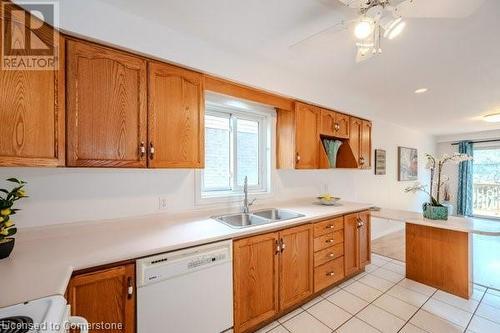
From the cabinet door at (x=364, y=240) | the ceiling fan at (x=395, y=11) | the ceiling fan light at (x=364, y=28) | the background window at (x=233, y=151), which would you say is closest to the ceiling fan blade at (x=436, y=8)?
the ceiling fan at (x=395, y=11)

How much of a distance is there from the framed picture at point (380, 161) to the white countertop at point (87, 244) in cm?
305

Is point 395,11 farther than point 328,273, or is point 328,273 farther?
point 328,273

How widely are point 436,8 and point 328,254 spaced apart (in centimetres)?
208

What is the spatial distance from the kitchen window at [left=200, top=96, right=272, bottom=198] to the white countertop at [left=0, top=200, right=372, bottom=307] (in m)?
0.51

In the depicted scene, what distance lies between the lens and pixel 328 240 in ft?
7.44

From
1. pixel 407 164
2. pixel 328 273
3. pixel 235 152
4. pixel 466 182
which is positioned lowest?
pixel 328 273

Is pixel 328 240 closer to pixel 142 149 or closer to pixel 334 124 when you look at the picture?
pixel 334 124

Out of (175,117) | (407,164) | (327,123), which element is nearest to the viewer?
(175,117)

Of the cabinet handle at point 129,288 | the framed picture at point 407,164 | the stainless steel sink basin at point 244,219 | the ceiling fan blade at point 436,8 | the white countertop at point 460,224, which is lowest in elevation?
the cabinet handle at point 129,288

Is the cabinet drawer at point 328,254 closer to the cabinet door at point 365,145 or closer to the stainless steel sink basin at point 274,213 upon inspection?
the stainless steel sink basin at point 274,213

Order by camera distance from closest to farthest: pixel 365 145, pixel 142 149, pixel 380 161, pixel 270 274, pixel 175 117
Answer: pixel 142 149 < pixel 175 117 < pixel 270 274 < pixel 365 145 < pixel 380 161

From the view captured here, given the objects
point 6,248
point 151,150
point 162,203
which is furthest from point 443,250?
point 6,248

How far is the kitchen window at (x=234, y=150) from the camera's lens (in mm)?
2312

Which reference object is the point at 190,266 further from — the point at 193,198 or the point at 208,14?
the point at 208,14
